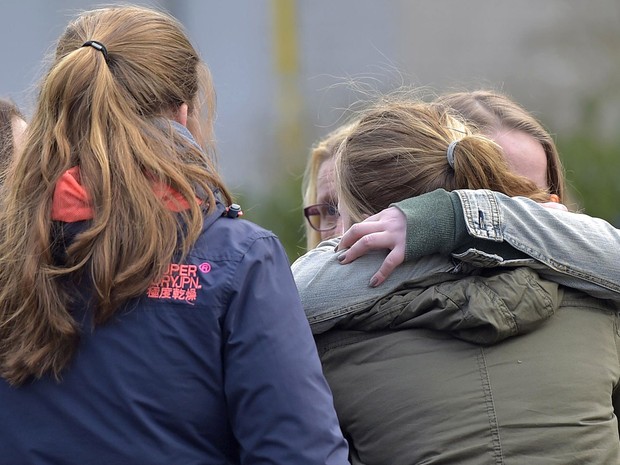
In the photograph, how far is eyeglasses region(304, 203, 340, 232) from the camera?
11.5 ft

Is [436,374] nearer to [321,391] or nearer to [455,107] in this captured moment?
[321,391]

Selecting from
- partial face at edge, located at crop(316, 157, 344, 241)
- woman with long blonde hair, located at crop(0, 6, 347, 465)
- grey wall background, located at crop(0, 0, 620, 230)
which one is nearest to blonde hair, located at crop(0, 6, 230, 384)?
woman with long blonde hair, located at crop(0, 6, 347, 465)

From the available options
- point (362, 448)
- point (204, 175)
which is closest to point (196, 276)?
point (204, 175)

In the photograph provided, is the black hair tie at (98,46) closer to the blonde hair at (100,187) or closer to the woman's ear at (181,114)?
the blonde hair at (100,187)

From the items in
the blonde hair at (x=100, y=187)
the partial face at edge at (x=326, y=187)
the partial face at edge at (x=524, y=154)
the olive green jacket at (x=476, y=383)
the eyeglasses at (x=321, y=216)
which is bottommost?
the eyeglasses at (x=321, y=216)

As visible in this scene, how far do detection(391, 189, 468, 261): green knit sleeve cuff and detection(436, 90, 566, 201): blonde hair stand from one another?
0.64 m

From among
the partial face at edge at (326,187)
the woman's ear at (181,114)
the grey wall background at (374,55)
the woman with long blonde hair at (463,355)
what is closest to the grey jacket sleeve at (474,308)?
the woman with long blonde hair at (463,355)

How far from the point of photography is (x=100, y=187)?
1863mm

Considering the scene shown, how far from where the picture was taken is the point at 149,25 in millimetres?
2049

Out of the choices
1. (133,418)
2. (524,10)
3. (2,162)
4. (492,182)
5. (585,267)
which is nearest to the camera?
(133,418)

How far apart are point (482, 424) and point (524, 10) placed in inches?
261

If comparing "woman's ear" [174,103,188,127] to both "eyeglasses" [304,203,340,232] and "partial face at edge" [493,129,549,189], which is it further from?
"eyeglasses" [304,203,340,232]

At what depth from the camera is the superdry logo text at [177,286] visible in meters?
1.84

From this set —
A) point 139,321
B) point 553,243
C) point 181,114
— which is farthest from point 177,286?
point 553,243
